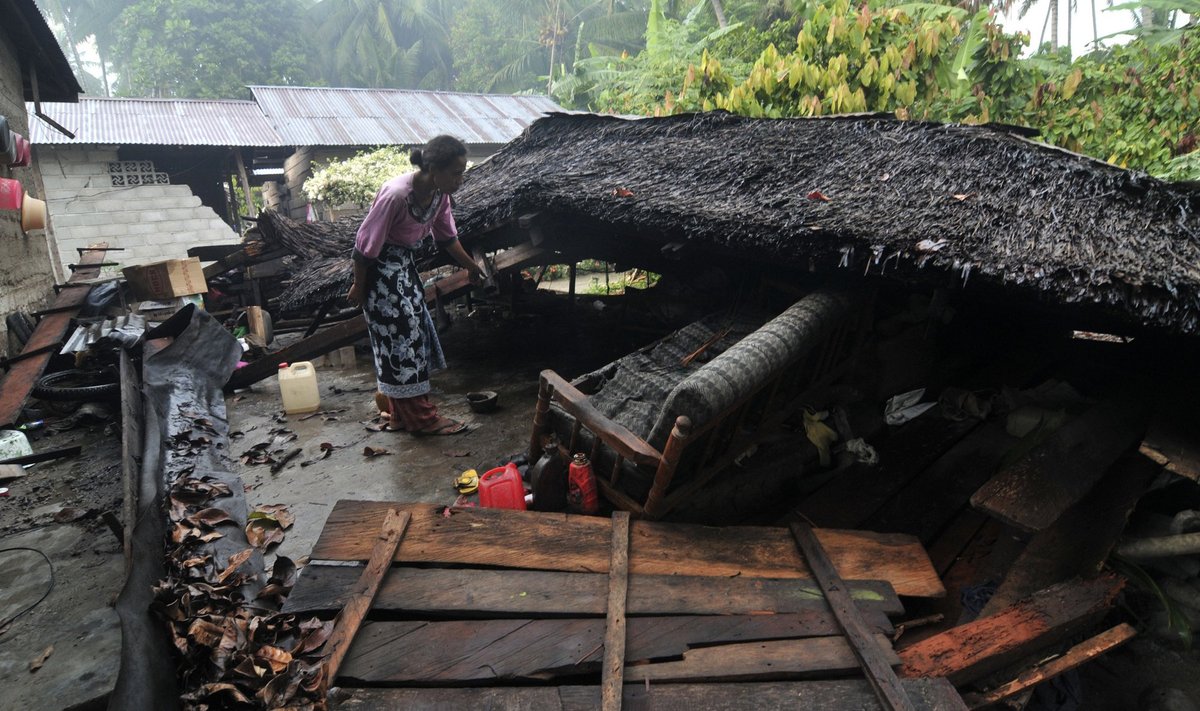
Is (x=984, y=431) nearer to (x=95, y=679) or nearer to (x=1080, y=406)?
(x=1080, y=406)

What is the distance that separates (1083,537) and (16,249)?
1011 cm

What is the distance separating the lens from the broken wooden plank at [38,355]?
536cm

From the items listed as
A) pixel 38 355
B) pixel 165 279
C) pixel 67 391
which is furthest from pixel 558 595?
pixel 165 279

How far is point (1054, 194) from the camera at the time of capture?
3.70 meters

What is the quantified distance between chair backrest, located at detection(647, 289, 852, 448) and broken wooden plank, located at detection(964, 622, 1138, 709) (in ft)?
5.73

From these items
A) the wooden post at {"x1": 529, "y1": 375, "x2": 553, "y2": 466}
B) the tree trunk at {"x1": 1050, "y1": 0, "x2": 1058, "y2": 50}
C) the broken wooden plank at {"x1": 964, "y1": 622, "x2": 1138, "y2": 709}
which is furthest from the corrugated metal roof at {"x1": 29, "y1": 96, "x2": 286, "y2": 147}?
the tree trunk at {"x1": 1050, "y1": 0, "x2": 1058, "y2": 50}

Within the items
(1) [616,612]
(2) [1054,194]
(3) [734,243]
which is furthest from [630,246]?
(1) [616,612]

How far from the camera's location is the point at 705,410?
10.3 ft

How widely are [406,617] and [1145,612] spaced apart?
13.2 ft

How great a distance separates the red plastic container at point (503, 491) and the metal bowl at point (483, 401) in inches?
86.7

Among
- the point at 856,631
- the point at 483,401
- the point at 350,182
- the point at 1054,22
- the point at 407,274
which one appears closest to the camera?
the point at 856,631

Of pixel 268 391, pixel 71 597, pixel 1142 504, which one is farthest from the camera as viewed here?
pixel 268 391

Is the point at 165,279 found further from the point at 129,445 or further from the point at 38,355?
the point at 129,445

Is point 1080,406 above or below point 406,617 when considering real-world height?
above
